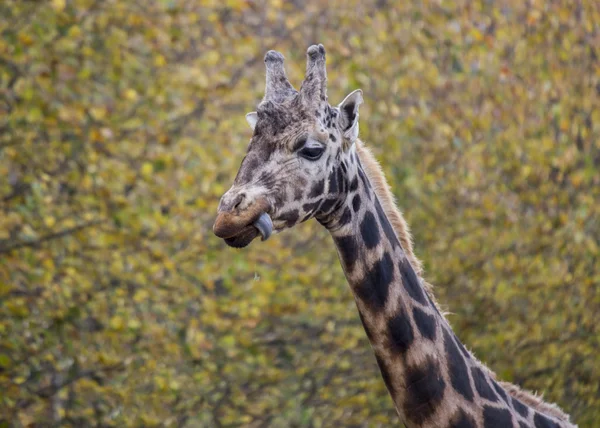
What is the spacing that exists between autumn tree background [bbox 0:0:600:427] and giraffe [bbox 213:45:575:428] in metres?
5.46

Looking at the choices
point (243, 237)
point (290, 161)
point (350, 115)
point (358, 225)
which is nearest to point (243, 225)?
point (243, 237)

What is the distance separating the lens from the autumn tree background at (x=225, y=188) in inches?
406

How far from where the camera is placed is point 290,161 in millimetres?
4461

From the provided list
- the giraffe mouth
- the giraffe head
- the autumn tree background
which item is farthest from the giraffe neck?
the autumn tree background

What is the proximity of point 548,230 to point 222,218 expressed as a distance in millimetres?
9144

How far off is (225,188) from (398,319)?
6252 mm

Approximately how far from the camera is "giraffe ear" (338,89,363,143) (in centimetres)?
473

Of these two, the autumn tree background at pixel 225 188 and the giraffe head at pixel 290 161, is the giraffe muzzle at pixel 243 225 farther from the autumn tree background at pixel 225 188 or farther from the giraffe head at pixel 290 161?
the autumn tree background at pixel 225 188

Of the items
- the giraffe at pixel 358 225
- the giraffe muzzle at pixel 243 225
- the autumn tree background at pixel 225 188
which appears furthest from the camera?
the autumn tree background at pixel 225 188

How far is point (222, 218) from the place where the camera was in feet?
13.7

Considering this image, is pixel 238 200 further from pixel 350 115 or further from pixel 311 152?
pixel 350 115

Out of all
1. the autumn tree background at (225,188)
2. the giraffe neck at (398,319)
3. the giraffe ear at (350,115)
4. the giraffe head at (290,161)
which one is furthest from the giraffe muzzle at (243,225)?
the autumn tree background at (225,188)

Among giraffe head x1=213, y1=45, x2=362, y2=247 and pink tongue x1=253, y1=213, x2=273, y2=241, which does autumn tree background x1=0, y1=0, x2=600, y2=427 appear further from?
pink tongue x1=253, y1=213, x2=273, y2=241

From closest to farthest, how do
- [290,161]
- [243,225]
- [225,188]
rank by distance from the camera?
[243,225] < [290,161] < [225,188]
